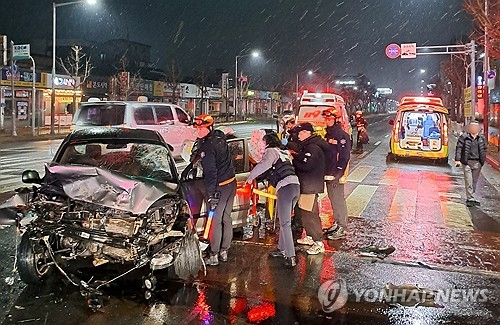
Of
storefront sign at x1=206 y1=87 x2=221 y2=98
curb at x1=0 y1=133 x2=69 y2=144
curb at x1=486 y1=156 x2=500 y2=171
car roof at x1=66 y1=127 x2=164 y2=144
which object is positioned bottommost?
curb at x1=486 y1=156 x2=500 y2=171

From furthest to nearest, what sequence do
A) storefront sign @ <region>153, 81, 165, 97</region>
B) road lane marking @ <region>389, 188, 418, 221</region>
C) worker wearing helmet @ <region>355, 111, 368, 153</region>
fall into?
storefront sign @ <region>153, 81, 165, 97</region> → worker wearing helmet @ <region>355, 111, 368, 153</region> → road lane marking @ <region>389, 188, 418, 221</region>

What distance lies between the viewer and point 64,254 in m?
5.82

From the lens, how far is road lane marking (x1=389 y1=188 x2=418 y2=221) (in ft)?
33.5

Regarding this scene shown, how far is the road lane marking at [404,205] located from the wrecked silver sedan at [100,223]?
5312 mm

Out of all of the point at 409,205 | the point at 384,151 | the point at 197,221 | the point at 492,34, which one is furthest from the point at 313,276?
the point at 384,151

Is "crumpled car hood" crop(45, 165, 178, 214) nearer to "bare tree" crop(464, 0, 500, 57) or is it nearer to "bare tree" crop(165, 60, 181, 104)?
"bare tree" crop(464, 0, 500, 57)

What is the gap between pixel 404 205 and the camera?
37.2ft

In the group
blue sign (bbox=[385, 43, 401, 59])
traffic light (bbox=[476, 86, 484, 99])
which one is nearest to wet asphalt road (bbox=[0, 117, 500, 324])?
traffic light (bbox=[476, 86, 484, 99])

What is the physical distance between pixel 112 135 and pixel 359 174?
10850 millimetres

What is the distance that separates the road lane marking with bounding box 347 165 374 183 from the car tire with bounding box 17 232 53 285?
33.7 ft

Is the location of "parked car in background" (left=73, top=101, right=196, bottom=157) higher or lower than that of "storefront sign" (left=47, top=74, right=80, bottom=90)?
lower

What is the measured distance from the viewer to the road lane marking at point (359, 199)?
1066 cm

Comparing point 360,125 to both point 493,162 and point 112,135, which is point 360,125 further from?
point 112,135

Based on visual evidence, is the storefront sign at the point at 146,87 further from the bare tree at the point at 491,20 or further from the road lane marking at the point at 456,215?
the road lane marking at the point at 456,215
